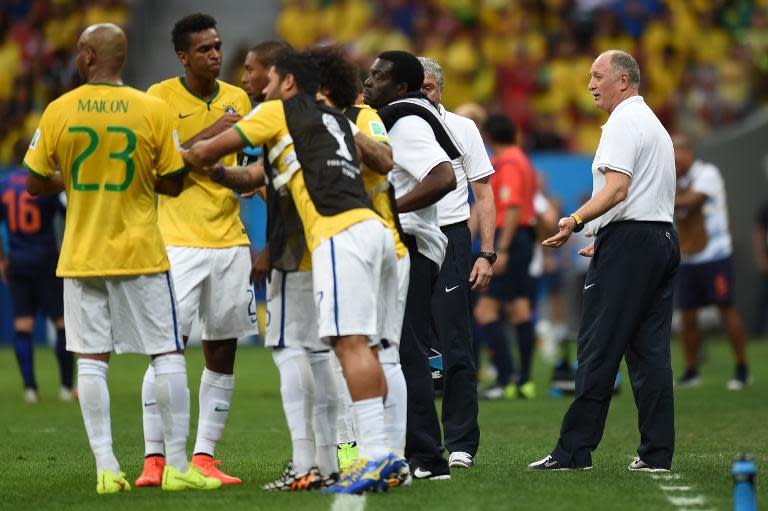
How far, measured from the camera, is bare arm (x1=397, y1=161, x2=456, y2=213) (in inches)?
284

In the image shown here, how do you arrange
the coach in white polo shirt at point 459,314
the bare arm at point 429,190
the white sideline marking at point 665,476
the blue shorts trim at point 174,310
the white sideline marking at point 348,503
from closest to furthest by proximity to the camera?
the white sideline marking at point 348,503, the blue shorts trim at point 174,310, the bare arm at point 429,190, the white sideline marking at point 665,476, the coach in white polo shirt at point 459,314

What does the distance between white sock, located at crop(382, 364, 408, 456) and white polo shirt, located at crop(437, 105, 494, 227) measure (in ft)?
5.31

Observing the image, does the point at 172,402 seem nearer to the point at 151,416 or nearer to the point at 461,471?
the point at 151,416

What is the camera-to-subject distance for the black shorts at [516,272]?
13297 mm

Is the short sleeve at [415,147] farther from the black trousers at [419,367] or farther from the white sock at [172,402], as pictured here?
the white sock at [172,402]

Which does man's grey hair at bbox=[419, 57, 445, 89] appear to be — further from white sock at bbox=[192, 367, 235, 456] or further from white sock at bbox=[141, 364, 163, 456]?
white sock at bbox=[141, 364, 163, 456]

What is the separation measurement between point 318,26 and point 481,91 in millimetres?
3655

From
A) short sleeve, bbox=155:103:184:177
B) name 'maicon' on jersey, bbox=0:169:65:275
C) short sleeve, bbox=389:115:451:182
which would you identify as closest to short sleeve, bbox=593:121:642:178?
short sleeve, bbox=389:115:451:182

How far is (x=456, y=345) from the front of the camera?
8156mm

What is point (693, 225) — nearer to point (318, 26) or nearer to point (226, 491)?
point (226, 491)

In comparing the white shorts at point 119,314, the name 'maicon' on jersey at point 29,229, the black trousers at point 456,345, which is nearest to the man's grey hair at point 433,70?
the black trousers at point 456,345

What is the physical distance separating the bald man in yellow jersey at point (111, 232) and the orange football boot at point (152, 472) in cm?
13

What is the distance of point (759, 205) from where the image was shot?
70.2ft

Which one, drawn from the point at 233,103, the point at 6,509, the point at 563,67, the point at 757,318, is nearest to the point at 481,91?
the point at 563,67
